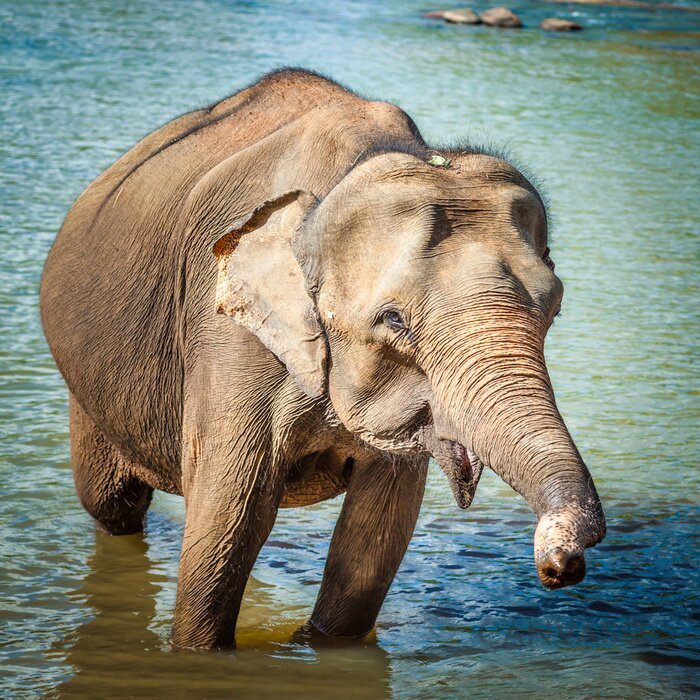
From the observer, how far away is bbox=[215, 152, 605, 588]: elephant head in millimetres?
3355

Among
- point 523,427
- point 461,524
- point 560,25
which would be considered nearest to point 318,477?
point 523,427

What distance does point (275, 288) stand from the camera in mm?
3852

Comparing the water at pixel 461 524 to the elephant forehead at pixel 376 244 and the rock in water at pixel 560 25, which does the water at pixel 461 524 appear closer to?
the elephant forehead at pixel 376 244

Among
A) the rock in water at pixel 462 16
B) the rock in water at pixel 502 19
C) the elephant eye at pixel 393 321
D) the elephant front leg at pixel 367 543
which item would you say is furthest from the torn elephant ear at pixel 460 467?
the rock in water at pixel 462 16

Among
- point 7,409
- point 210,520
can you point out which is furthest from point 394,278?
point 7,409

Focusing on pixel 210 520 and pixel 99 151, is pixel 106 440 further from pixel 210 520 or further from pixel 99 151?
pixel 99 151

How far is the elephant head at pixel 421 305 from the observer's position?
11.0 ft

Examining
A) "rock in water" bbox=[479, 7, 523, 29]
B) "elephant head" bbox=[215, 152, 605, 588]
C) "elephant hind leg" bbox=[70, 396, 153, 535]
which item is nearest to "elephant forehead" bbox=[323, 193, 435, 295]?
"elephant head" bbox=[215, 152, 605, 588]

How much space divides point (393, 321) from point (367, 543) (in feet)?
4.16

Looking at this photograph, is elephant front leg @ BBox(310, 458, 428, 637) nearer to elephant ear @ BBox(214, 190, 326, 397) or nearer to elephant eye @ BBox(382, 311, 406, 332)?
elephant ear @ BBox(214, 190, 326, 397)

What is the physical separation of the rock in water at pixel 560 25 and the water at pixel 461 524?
1180 cm

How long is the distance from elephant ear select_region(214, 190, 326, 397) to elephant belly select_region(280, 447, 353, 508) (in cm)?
57

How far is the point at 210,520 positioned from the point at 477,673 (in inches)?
43.1

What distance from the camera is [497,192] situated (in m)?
3.71
